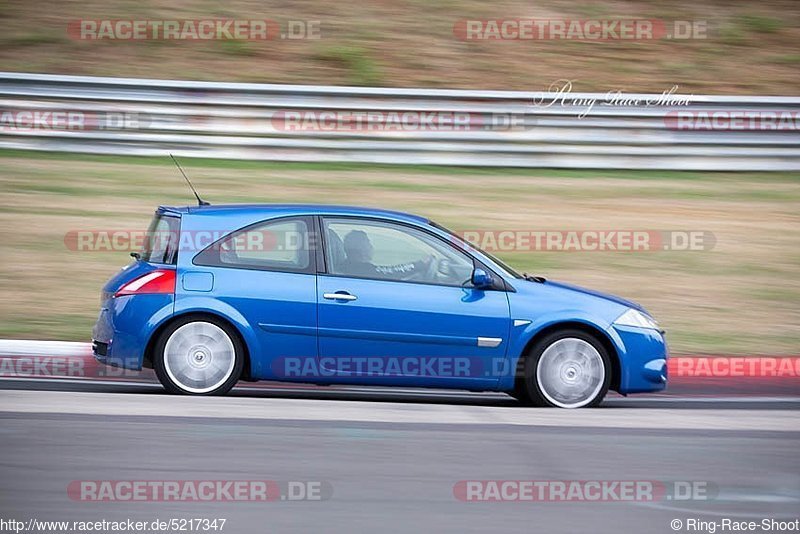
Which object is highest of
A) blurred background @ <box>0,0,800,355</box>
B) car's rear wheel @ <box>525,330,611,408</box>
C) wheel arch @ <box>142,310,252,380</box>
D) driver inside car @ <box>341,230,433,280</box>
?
blurred background @ <box>0,0,800,355</box>

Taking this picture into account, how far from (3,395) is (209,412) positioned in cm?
137

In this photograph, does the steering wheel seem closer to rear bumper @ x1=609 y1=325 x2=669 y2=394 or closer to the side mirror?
the side mirror

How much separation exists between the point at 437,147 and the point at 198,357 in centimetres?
659

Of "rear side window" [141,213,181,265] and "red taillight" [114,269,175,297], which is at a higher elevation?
"rear side window" [141,213,181,265]

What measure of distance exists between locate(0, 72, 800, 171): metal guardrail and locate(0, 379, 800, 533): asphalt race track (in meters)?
6.69

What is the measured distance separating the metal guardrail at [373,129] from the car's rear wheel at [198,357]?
625 centimetres

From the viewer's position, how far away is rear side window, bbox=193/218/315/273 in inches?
300

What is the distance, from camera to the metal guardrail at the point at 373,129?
522 inches

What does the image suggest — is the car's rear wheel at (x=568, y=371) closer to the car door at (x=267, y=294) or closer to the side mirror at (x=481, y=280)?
the side mirror at (x=481, y=280)

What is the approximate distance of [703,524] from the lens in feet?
15.8

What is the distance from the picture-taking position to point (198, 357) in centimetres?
750

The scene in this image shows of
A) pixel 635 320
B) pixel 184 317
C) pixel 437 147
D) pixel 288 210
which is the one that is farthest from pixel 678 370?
pixel 437 147

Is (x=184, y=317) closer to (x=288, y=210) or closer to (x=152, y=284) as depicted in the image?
(x=152, y=284)

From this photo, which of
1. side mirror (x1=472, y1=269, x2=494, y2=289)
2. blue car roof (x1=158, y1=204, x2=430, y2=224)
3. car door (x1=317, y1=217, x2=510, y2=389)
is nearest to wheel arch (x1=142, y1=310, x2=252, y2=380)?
car door (x1=317, y1=217, x2=510, y2=389)
